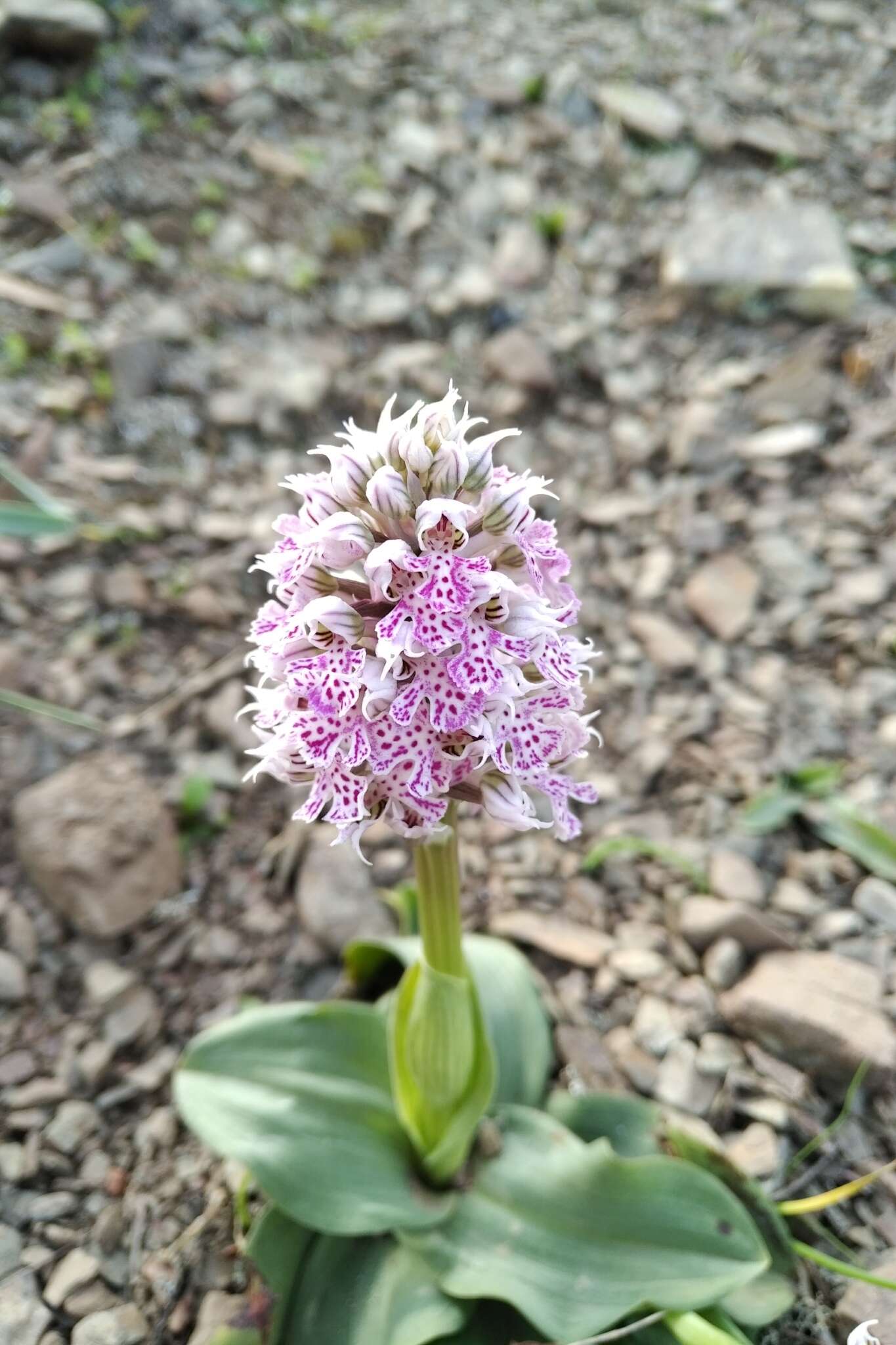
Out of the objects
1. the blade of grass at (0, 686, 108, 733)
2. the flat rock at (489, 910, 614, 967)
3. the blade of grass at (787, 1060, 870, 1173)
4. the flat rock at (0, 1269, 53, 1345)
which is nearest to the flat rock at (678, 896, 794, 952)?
the flat rock at (489, 910, 614, 967)

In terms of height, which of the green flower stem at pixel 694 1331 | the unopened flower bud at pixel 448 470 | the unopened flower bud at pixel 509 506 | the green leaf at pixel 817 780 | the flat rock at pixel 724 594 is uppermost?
the flat rock at pixel 724 594

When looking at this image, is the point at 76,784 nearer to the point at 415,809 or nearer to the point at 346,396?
the point at 415,809

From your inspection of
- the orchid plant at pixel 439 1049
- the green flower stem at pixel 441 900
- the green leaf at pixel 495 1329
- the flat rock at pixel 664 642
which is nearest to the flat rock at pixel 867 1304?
A: the orchid plant at pixel 439 1049

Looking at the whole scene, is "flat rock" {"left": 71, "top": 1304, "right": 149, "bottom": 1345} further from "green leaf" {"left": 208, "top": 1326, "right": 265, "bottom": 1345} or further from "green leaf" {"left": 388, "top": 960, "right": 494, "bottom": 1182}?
"green leaf" {"left": 388, "top": 960, "right": 494, "bottom": 1182}

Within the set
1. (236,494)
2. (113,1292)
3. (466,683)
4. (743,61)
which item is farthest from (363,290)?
(113,1292)

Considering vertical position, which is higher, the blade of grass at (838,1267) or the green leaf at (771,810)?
the green leaf at (771,810)

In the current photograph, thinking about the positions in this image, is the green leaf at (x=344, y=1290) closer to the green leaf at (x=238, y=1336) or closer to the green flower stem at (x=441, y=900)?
the green leaf at (x=238, y=1336)
